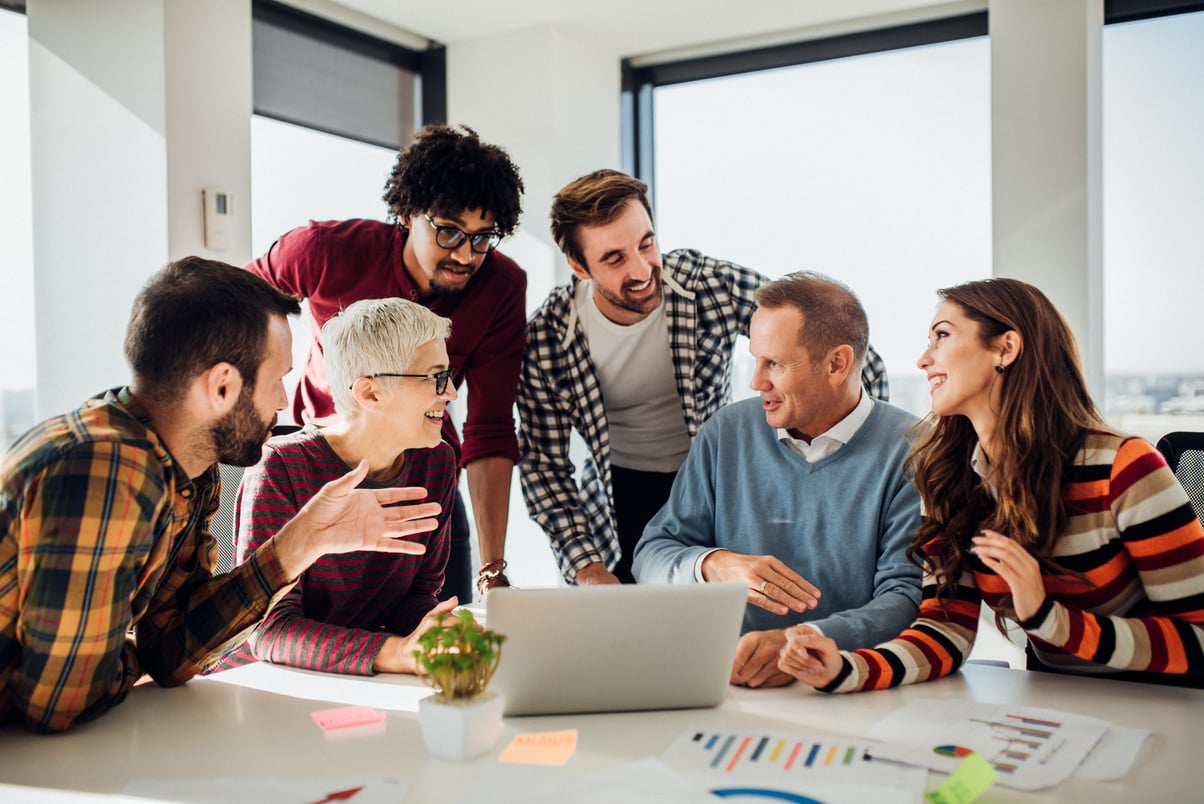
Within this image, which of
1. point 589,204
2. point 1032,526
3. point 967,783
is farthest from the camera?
point 589,204

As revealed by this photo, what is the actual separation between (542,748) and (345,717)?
315 mm

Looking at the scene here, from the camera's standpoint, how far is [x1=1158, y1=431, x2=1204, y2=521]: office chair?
6.93 ft

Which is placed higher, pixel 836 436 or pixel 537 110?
pixel 537 110

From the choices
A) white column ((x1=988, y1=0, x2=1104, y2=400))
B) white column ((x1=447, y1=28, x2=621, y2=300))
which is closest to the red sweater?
white column ((x1=447, y1=28, x2=621, y2=300))

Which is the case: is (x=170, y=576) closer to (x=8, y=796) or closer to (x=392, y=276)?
(x=8, y=796)

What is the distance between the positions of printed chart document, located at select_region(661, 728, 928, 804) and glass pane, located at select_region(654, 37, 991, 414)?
3.23 m

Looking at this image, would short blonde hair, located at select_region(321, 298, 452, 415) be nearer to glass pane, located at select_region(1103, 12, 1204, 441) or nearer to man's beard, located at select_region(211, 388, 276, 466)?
man's beard, located at select_region(211, 388, 276, 466)

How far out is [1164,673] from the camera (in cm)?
163

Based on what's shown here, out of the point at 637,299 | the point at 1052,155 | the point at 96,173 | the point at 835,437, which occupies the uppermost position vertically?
the point at 1052,155

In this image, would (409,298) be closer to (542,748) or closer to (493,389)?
(493,389)

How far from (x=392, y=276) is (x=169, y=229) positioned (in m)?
1.23

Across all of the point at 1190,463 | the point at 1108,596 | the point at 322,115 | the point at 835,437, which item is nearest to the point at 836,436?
the point at 835,437

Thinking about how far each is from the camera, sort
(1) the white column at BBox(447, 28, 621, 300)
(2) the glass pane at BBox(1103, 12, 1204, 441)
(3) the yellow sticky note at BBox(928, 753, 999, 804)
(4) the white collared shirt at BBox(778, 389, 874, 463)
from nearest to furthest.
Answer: (3) the yellow sticky note at BBox(928, 753, 999, 804) → (4) the white collared shirt at BBox(778, 389, 874, 463) → (2) the glass pane at BBox(1103, 12, 1204, 441) → (1) the white column at BBox(447, 28, 621, 300)

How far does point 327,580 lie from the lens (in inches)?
78.1
